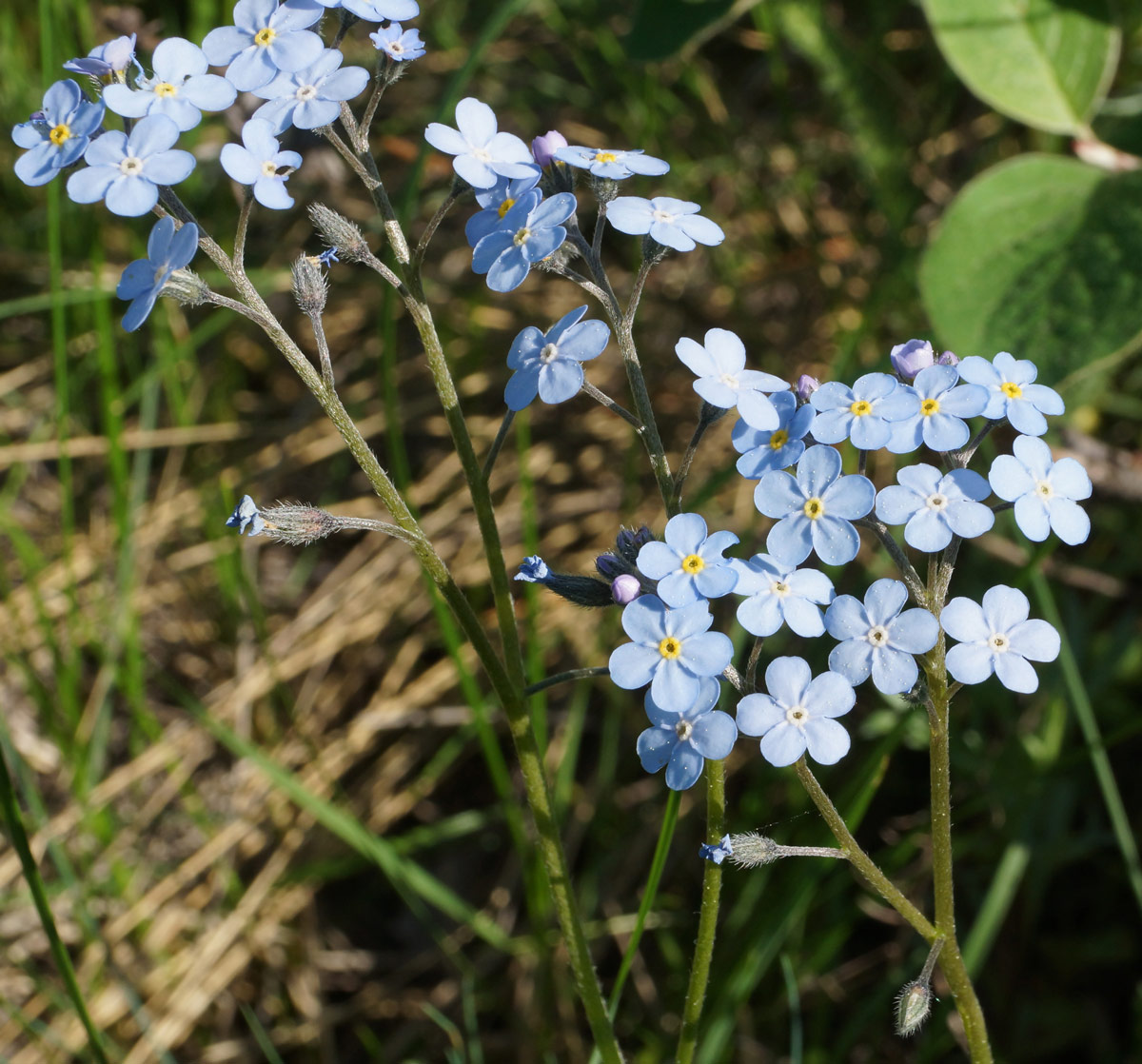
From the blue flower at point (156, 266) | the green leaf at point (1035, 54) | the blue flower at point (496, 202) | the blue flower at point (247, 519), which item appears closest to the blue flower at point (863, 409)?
the blue flower at point (496, 202)

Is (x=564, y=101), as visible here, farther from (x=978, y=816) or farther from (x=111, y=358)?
(x=978, y=816)

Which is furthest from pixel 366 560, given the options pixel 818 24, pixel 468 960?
pixel 818 24

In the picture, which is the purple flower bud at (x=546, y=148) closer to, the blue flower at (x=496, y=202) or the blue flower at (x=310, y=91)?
the blue flower at (x=496, y=202)

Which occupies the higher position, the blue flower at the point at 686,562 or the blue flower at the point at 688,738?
the blue flower at the point at 686,562

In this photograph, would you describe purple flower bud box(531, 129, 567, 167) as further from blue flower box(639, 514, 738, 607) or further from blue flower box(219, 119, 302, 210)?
blue flower box(639, 514, 738, 607)

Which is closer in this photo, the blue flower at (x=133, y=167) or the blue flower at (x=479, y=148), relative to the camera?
the blue flower at (x=133, y=167)

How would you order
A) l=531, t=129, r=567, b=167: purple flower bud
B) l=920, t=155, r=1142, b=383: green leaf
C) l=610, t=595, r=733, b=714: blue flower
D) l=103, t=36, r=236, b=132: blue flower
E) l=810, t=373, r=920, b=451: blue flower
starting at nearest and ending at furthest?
l=610, t=595, r=733, b=714: blue flower, l=810, t=373, r=920, b=451: blue flower, l=103, t=36, r=236, b=132: blue flower, l=531, t=129, r=567, b=167: purple flower bud, l=920, t=155, r=1142, b=383: green leaf

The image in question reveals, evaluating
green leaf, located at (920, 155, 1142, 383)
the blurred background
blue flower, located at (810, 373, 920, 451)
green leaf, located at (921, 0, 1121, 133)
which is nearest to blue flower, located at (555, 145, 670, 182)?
blue flower, located at (810, 373, 920, 451)
